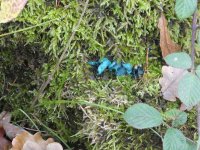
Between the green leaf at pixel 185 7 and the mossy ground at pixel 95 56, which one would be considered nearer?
the green leaf at pixel 185 7

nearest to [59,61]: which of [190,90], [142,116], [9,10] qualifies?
[9,10]

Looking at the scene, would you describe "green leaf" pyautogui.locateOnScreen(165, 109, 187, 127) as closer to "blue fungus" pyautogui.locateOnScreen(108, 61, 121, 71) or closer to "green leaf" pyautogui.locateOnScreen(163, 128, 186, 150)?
"green leaf" pyautogui.locateOnScreen(163, 128, 186, 150)

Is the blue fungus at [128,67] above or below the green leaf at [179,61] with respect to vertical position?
below

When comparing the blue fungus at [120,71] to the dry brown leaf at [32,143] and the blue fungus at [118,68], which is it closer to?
the blue fungus at [118,68]

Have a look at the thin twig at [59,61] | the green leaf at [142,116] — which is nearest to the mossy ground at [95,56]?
the thin twig at [59,61]

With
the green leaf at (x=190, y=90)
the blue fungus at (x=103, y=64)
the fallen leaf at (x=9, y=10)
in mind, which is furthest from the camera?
the blue fungus at (x=103, y=64)

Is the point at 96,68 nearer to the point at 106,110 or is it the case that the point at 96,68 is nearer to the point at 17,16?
the point at 106,110
